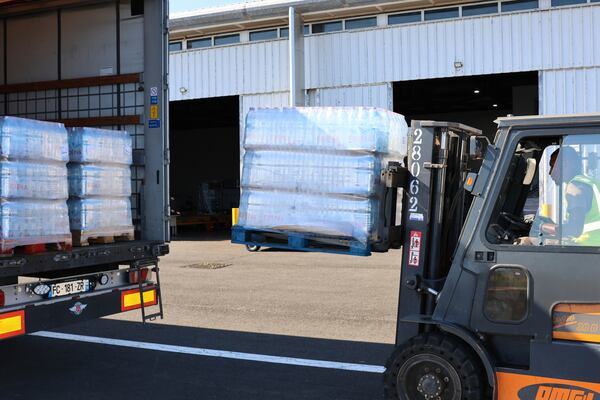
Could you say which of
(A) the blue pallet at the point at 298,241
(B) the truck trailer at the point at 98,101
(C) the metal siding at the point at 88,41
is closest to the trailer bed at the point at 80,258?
(B) the truck trailer at the point at 98,101

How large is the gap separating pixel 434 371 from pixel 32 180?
2.98 metres

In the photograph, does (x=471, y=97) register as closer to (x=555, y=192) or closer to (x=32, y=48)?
(x=32, y=48)

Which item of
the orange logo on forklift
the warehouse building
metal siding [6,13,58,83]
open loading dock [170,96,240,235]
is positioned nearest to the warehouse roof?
the warehouse building

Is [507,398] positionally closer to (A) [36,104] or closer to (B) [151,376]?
(B) [151,376]

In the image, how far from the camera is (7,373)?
5.52 meters

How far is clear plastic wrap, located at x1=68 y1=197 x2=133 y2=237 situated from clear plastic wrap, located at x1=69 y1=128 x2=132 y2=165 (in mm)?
318

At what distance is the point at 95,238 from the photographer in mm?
5293

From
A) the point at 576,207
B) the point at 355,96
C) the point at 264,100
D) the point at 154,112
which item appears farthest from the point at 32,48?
the point at 264,100

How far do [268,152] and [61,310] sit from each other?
2052 millimetres

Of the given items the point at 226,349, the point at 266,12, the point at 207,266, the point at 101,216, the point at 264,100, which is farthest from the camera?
Answer: the point at 264,100

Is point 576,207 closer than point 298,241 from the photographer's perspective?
A: Yes

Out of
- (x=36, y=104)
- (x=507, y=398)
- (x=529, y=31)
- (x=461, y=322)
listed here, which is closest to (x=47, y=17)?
(x=36, y=104)

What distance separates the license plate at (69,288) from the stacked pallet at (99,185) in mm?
323

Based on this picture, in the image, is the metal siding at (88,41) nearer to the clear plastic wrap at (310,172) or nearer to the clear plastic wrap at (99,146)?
the clear plastic wrap at (99,146)
